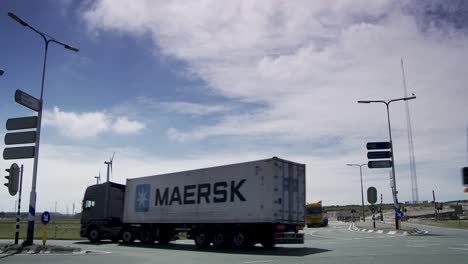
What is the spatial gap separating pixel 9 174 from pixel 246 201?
1036 cm

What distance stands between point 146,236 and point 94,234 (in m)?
4.35

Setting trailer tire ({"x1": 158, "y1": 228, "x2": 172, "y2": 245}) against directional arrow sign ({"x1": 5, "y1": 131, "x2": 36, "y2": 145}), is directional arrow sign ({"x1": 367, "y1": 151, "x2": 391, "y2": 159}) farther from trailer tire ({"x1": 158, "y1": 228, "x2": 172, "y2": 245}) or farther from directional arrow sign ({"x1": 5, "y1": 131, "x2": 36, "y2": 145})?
directional arrow sign ({"x1": 5, "y1": 131, "x2": 36, "y2": 145})

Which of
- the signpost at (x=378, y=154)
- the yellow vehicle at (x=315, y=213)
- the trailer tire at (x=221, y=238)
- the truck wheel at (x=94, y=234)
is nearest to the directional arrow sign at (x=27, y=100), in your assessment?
the truck wheel at (x=94, y=234)

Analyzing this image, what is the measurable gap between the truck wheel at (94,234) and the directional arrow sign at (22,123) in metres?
9.25

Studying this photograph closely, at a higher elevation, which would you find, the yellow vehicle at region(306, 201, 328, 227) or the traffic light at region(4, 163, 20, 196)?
the traffic light at region(4, 163, 20, 196)

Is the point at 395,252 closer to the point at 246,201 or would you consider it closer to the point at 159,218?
the point at 246,201

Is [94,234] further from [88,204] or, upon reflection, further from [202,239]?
[202,239]

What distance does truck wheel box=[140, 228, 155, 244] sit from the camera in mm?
24198

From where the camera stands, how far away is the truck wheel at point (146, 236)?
2420 centimetres

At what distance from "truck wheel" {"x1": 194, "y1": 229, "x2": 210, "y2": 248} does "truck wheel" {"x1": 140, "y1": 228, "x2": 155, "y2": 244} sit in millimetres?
4352

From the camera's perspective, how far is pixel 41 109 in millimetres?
20297

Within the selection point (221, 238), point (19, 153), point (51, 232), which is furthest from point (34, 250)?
point (51, 232)

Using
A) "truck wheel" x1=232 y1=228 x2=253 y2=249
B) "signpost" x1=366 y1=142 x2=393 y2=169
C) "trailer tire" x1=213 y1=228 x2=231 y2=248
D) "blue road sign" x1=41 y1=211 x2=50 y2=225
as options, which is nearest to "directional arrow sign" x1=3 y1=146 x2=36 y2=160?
"blue road sign" x1=41 y1=211 x2=50 y2=225

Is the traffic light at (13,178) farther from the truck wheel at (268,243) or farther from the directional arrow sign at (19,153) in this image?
the truck wheel at (268,243)
